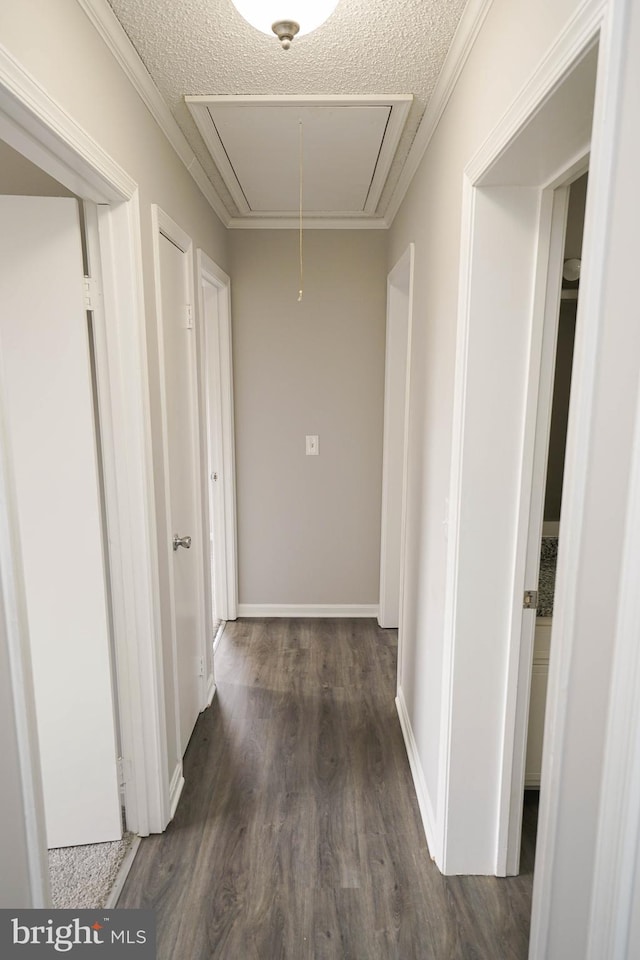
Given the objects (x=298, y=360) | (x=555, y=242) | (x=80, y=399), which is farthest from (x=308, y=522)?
(x=555, y=242)

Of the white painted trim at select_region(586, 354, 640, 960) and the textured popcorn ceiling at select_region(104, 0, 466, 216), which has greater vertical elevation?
the textured popcorn ceiling at select_region(104, 0, 466, 216)

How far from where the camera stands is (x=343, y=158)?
7.45 ft

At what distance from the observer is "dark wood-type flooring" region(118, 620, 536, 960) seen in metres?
1.53

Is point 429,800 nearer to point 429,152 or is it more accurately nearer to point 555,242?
point 555,242

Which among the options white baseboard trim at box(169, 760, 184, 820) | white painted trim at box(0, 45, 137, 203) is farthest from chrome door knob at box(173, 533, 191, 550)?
white painted trim at box(0, 45, 137, 203)

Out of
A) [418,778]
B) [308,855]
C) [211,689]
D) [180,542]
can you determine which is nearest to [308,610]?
[211,689]

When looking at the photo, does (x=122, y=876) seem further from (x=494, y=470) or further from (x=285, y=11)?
(x=285, y=11)

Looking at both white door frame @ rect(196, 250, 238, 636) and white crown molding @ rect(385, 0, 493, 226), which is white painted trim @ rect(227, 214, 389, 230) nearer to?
white door frame @ rect(196, 250, 238, 636)

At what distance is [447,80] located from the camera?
1.59 m

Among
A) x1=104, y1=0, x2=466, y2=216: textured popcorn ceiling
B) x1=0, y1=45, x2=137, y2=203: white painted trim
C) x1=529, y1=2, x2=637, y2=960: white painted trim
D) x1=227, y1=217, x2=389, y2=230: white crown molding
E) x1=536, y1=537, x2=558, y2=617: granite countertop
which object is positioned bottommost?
x1=536, y1=537, x2=558, y2=617: granite countertop

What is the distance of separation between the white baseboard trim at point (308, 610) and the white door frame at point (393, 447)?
0.13 meters

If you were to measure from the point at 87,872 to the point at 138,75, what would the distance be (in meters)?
2.44

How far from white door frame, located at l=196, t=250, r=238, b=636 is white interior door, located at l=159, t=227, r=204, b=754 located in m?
0.69

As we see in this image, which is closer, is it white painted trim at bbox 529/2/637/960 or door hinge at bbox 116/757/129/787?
white painted trim at bbox 529/2/637/960
